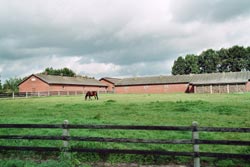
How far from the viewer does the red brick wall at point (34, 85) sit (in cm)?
7106

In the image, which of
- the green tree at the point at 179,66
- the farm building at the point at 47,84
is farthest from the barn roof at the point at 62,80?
the green tree at the point at 179,66

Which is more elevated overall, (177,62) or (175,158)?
(177,62)

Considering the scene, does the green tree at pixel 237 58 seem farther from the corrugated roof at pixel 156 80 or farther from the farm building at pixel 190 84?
the corrugated roof at pixel 156 80

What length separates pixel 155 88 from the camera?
8212 cm

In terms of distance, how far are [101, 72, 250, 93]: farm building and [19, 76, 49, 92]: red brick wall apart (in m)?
25.5

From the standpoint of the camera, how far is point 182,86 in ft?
254

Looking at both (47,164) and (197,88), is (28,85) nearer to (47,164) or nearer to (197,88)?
(197,88)

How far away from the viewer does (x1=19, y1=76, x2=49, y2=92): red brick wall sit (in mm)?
71062

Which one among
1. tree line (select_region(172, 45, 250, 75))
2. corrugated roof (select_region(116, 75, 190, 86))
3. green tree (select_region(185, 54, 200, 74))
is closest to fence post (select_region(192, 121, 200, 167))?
corrugated roof (select_region(116, 75, 190, 86))

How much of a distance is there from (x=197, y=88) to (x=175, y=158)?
214 ft

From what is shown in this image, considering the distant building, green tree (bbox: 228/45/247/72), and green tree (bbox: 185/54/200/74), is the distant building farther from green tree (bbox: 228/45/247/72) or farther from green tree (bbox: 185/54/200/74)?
green tree (bbox: 185/54/200/74)

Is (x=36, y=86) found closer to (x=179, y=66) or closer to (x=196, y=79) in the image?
(x=196, y=79)


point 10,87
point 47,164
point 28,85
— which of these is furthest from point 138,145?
point 10,87

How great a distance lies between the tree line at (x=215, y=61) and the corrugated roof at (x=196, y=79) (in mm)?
47105
